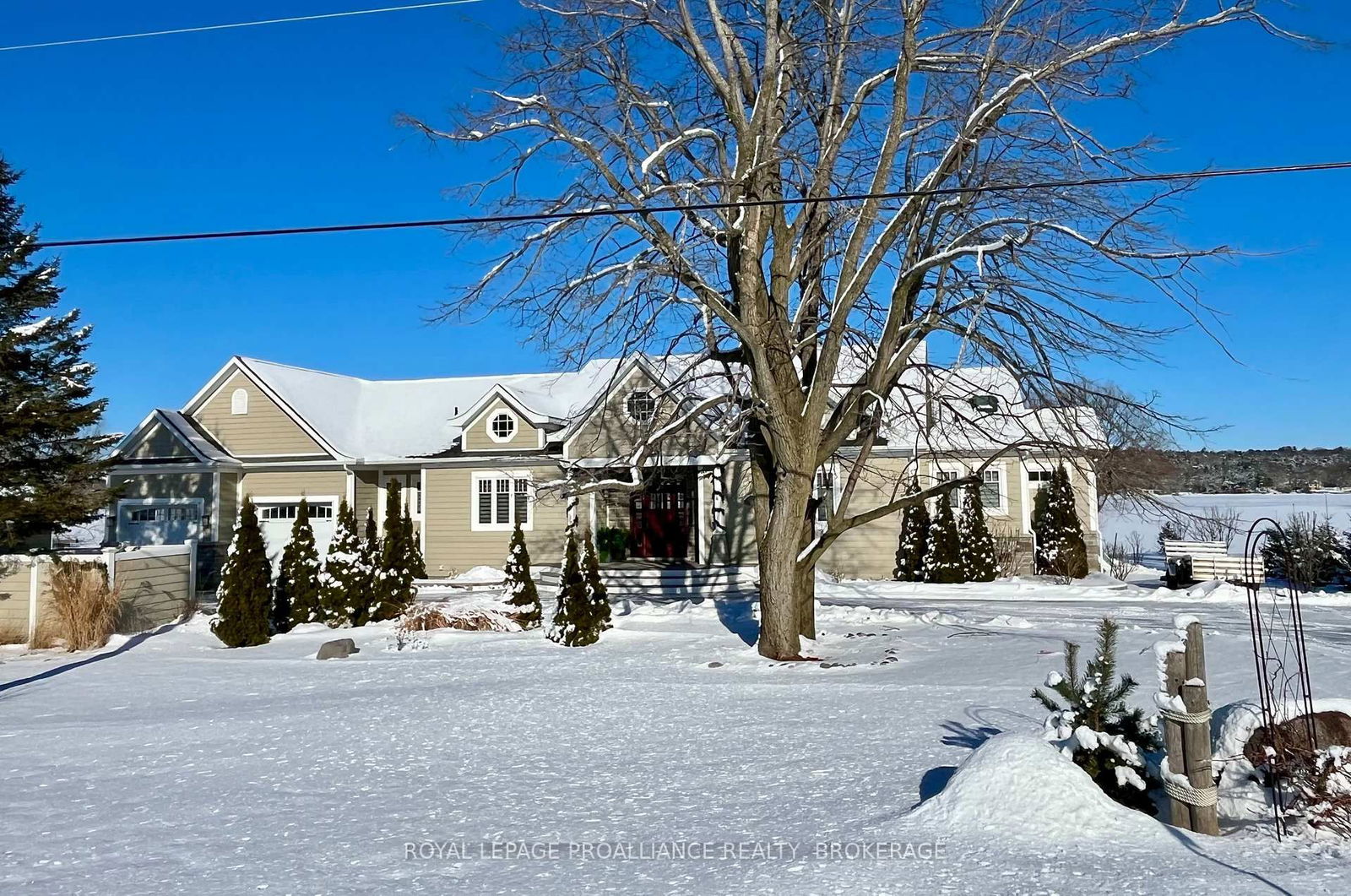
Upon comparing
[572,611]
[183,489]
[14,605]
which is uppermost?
[183,489]

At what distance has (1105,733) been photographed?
20.2 feet

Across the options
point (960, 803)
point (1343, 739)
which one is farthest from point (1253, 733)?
point (960, 803)

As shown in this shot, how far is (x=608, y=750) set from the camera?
8133 millimetres

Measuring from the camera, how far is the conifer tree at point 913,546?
24.0m

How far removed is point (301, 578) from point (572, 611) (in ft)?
18.0

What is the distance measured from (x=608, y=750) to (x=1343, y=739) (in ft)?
16.6

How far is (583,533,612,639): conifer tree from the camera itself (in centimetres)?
1433

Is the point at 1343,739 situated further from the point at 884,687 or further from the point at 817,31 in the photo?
the point at 817,31

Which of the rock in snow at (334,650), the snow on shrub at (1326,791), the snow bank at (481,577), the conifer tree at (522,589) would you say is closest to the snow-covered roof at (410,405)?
the snow bank at (481,577)

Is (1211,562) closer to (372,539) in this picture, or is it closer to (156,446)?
(372,539)

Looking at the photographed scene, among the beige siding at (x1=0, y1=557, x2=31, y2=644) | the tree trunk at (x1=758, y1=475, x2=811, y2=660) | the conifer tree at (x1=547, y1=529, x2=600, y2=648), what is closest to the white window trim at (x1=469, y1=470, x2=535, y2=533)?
the beige siding at (x1=0, y1=557, x2=31, y2=644)

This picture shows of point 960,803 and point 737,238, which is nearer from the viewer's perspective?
point 960,803

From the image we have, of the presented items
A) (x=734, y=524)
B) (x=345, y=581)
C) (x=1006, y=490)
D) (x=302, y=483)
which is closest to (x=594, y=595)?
(x=345, y=581)

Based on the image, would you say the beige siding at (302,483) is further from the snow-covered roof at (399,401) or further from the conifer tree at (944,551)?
the conifer tree at (944,551)
